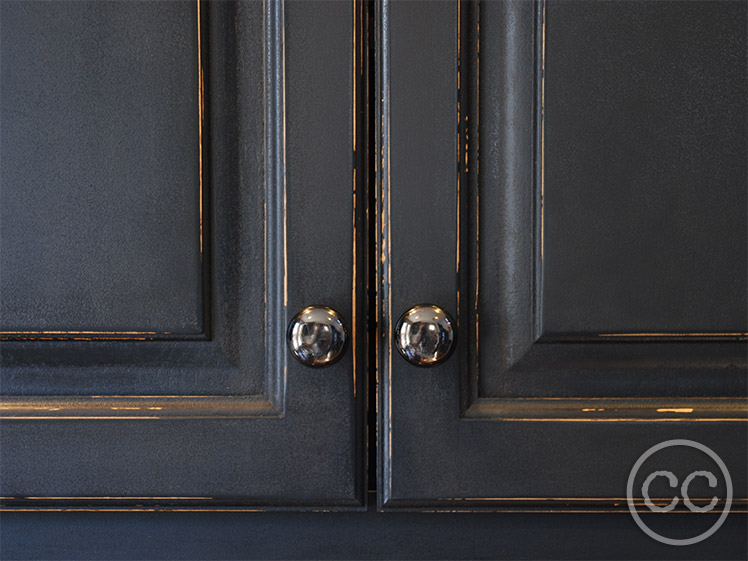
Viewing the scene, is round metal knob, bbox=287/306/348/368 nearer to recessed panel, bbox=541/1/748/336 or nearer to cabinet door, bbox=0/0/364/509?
cabinet door, bbox=0/0/364/509

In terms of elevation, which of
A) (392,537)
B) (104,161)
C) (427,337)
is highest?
(104,161)

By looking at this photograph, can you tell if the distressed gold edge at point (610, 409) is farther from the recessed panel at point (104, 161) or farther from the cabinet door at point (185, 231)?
the recessed panel at point (104, 161)

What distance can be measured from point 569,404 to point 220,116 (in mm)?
272

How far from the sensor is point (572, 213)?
36cm

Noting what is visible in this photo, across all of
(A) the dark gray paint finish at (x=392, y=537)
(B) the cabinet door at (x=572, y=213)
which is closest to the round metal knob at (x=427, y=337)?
(B) the cabinet door at (x=572, y=213)

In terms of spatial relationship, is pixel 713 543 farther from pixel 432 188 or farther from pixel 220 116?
pixel 220 116

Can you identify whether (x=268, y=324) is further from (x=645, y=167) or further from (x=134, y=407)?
(x=645, y=167)

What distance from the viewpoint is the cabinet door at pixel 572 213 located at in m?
0.36

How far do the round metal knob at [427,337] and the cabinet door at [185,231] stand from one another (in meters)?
0.03

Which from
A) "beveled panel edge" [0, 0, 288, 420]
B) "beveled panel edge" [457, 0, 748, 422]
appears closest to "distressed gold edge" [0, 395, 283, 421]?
"beveled panel edge" [0, 0, 288, 420]

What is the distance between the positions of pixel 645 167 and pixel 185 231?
0.90 ft

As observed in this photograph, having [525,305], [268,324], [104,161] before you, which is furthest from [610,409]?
[104,161]

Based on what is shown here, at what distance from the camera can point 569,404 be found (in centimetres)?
37

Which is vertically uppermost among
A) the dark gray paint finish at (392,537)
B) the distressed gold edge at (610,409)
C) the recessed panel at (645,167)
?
the recessed panel at (645,167)
